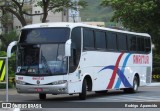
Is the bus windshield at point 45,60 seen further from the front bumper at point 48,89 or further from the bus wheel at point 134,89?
the bus wheel at point 134,89

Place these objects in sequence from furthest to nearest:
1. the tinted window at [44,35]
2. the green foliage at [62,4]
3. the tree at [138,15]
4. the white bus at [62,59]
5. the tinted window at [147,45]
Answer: the tree at [138,15], the green foliage at [62,4], the tinted window at [147,45], the tinted window at [44,35], the white bus at [62,59]

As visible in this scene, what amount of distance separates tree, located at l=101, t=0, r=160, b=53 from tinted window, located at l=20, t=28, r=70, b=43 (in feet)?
82.1

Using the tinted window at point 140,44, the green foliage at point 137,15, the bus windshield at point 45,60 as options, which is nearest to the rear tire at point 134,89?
the tinted window at point 140,44

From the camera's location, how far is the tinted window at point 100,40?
23498mm

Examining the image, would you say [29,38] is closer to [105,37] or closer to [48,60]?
[48,60]

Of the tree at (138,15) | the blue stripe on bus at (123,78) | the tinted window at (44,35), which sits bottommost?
the blue stripe on bus at (123,78)

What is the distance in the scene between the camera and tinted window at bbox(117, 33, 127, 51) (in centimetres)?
2631

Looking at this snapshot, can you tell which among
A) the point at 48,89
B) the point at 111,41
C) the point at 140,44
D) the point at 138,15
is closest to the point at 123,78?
the point at 111,41

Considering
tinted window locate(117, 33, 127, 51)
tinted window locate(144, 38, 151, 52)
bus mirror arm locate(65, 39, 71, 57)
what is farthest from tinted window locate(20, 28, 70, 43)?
tinted window locate(144, 38, 151, 52)

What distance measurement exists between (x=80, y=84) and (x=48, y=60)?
1.99 m

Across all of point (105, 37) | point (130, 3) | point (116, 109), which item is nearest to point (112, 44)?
point (105, 37)

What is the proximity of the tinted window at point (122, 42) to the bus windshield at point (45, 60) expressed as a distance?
6.34 metres

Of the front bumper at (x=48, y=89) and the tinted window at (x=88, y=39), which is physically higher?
the tinted window at (x=88, y=39)

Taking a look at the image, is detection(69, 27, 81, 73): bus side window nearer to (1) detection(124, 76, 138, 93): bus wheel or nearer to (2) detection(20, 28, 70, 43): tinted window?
(2) detection(20, 28, 70, 43): tinted window
